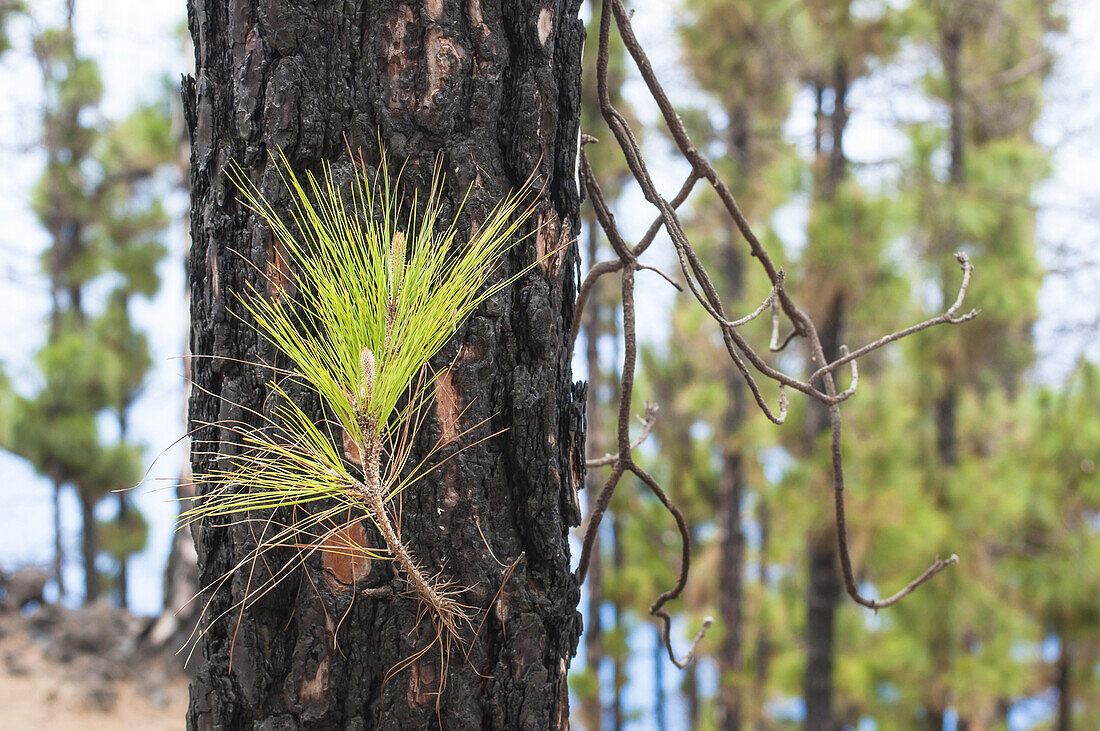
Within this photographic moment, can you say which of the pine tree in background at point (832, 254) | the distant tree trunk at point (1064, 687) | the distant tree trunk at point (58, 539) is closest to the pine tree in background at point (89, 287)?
the distant tree trunk at point (58, 539)

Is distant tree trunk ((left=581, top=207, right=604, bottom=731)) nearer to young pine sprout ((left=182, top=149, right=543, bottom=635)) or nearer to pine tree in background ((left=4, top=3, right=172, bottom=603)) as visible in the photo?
pine tree in background ((left=4, top=3, right=172, bottom=603))

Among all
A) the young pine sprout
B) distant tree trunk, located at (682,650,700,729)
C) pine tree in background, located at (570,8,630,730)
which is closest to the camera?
the young pine sprout

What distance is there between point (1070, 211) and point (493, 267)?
5.15 metres

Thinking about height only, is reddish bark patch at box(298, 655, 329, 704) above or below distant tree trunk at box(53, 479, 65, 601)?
above

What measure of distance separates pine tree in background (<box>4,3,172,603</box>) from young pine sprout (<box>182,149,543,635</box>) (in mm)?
6501

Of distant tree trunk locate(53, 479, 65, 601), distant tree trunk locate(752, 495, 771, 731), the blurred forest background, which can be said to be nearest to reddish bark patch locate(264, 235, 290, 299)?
the blurred forest background

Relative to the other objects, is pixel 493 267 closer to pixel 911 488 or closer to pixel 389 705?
pixel 389 705

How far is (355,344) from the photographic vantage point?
0.66 meters

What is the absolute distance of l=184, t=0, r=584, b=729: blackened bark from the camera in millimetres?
757

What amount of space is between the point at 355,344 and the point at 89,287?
26.3 ft

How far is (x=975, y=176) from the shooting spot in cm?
493

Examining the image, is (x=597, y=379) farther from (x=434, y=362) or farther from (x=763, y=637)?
(x=434, y=362)

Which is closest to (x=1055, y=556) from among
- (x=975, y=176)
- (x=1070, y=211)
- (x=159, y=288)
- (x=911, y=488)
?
(x=911, y=488)

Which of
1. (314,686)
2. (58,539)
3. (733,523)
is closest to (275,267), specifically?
(314,686)
